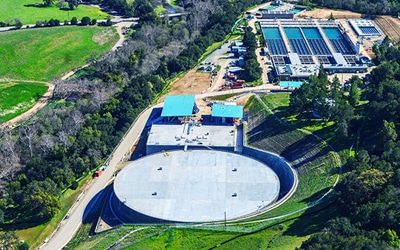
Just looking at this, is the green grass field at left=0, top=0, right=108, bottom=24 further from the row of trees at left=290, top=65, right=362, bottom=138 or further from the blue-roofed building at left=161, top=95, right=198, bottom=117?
the row of trees at left=290, top=65, right=362, bottom=138

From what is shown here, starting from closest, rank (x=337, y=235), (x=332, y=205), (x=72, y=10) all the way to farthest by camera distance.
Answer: (x=337, y=235) < (x=332, y=205) < (x=72, y=10)

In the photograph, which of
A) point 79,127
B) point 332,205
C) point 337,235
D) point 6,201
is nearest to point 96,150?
point 79,127

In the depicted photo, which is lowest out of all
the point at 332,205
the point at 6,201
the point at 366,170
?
the point at 6,201

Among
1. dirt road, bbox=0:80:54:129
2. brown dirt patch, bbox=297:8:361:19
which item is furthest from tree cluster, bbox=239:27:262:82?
dirt road, bbox=0:80:54:129

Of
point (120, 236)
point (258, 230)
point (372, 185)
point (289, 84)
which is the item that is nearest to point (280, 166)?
point (258, 230)

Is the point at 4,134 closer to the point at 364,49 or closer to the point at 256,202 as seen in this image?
the point at 256,202

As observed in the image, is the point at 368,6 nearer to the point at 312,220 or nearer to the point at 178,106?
the point at 178,106

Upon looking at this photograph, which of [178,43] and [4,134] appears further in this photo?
[178,43]

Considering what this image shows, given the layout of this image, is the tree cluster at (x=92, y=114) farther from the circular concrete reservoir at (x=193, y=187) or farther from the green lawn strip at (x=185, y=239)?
the green lawn strip at (x=185, y=239)
